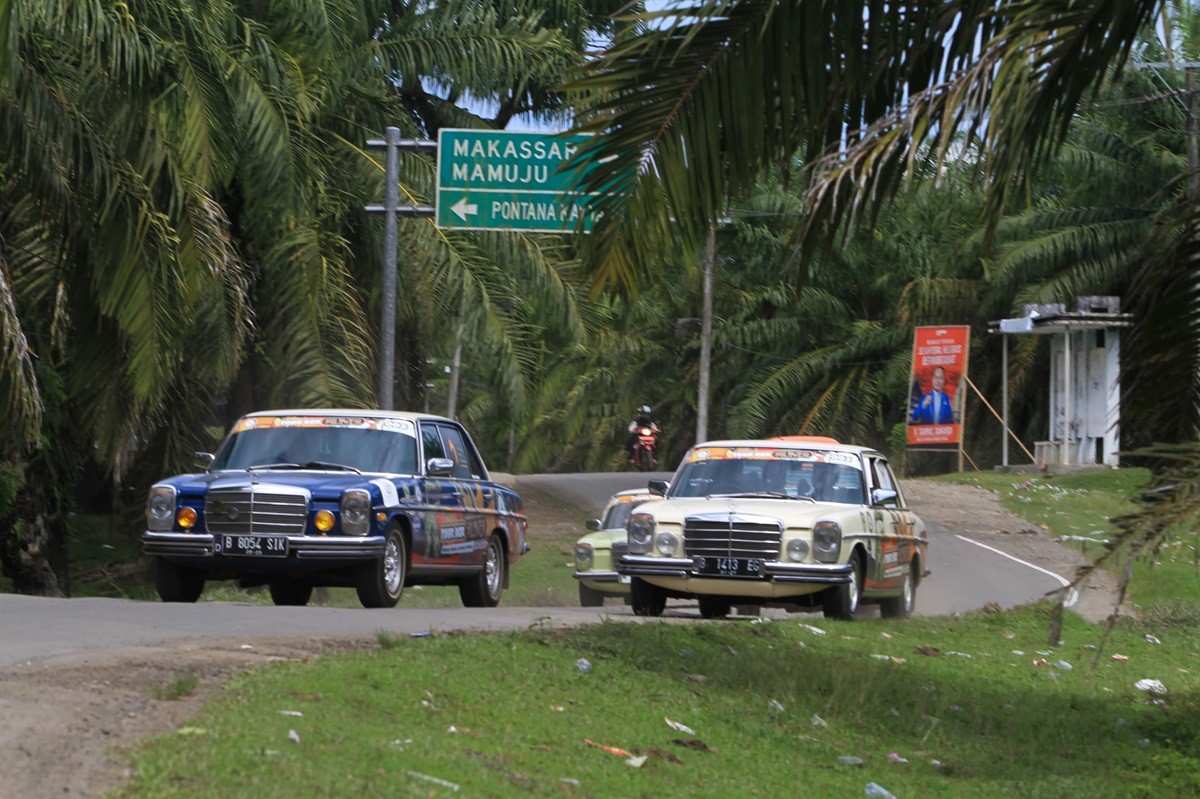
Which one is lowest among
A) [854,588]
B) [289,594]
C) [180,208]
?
[289,594]

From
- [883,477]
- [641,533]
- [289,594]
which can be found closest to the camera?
[641,533]

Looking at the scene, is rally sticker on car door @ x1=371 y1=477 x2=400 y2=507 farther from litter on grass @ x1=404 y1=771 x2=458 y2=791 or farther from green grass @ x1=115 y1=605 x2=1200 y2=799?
litter on grass @ x1=404 y1=771 x2=458 y2=791

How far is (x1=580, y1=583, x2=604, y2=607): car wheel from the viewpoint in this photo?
17.8 m

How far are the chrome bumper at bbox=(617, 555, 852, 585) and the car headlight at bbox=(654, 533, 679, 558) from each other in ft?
0.23

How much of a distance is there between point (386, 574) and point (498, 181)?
7.44 meters

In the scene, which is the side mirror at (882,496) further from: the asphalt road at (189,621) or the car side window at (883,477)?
the asphalt road at (189,621)

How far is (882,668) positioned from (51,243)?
29.8 feet

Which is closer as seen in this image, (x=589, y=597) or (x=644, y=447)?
(x=589, y=597)

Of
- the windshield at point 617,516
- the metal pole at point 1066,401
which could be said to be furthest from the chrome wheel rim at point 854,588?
the metal pole at point 1066,401

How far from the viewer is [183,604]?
13.1 metres

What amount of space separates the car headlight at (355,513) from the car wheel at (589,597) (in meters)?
4.65

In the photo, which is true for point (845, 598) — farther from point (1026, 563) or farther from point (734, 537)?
point (1026, 563)

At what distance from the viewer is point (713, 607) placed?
49.6 ft

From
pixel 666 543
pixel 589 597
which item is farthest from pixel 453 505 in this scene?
pixel 589 597
